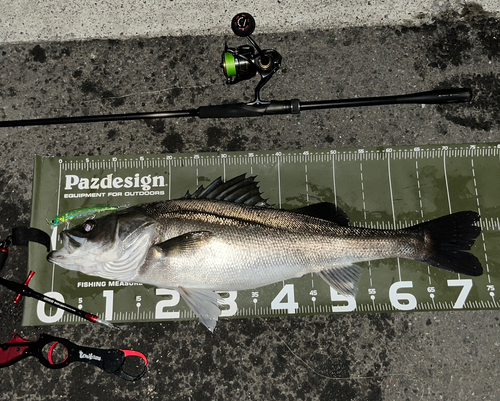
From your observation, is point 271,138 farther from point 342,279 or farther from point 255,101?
point 342,279

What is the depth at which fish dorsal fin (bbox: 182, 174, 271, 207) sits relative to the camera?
2.93 m

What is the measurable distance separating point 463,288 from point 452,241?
0.52m

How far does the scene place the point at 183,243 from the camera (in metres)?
2.69

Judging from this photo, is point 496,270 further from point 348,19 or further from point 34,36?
point 34,36

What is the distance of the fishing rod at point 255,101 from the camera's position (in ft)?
9.77

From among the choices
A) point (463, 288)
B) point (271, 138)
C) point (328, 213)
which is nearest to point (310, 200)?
point (328, 213)

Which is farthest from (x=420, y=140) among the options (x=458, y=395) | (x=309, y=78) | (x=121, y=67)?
(x=121, y=67)

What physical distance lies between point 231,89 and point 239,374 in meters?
2.47

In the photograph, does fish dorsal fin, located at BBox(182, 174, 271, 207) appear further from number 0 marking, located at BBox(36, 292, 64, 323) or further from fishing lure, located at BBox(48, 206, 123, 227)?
number 0 marking, located at BBox(36, 292, 64, 323)

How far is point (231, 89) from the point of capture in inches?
135

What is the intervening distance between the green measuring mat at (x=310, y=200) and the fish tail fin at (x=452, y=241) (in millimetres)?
288

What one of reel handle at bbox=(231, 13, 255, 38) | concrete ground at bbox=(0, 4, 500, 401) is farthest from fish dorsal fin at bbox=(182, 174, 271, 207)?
reel handle at bbox=(231, 13, 255, 38)

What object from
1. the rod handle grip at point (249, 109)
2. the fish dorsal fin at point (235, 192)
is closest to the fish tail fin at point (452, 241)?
→ the fish dorsal fin at point (235, 192)

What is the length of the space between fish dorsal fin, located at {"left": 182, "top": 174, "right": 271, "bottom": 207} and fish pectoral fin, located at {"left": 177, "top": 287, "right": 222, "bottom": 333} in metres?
0.74
